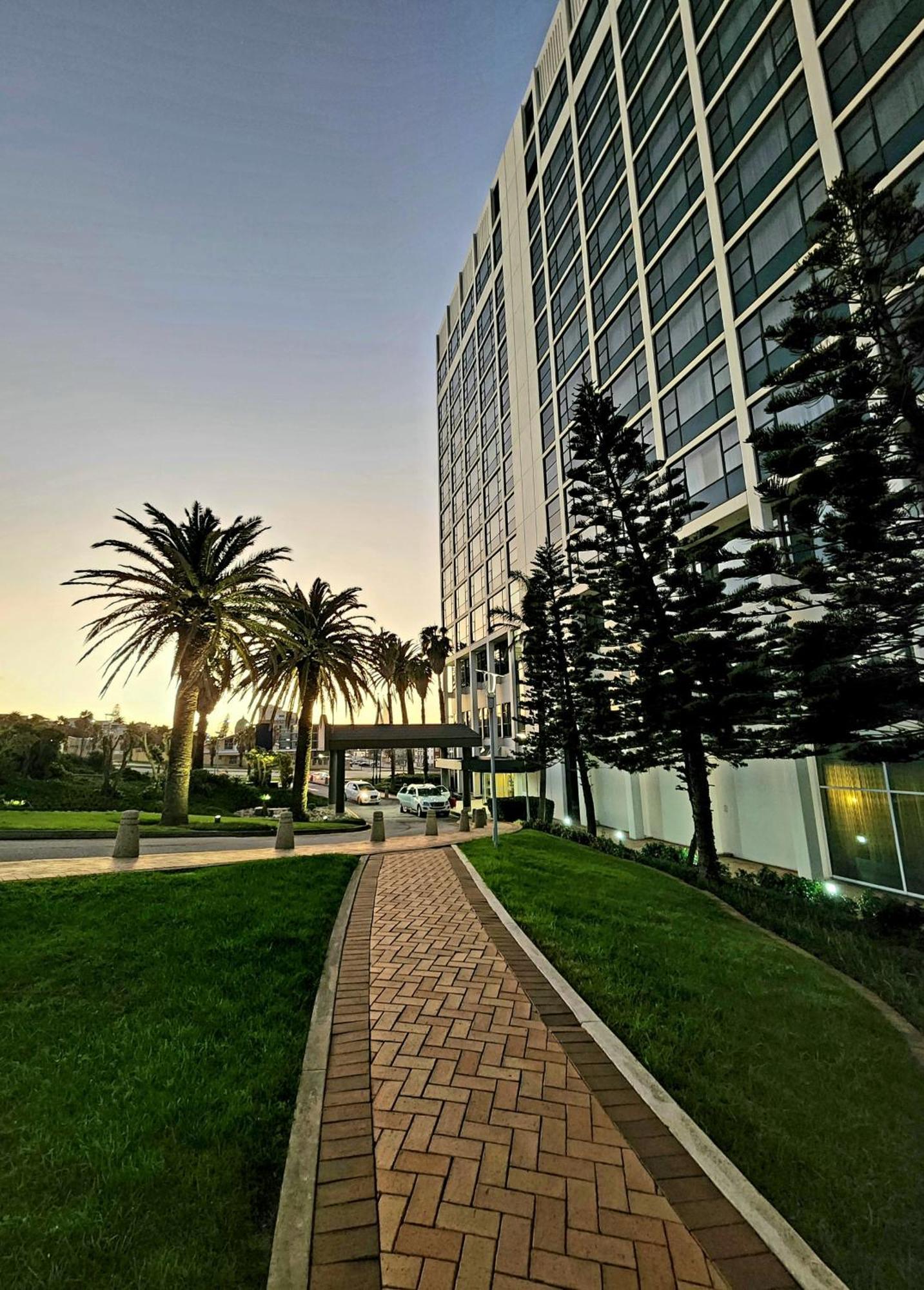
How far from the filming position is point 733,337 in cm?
1888

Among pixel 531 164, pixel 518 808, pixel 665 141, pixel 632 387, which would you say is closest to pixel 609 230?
pixel 665 141

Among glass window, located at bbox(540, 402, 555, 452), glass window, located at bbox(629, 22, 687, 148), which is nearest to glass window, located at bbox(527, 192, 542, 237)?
glass window, located at bbox(629, 22, 687, 148)

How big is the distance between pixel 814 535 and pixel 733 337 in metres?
12.2

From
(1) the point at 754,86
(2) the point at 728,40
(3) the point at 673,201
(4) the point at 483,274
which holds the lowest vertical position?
(1) the point at 754,86

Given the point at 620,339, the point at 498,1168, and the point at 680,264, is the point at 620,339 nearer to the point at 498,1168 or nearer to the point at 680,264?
the point at 680,264

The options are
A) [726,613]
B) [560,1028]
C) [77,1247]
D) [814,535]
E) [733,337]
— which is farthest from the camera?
[733,337]

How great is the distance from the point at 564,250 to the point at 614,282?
834cm

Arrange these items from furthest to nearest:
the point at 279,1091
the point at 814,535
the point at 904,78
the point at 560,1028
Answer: the point at 904,78 → the point at 814,535 → the point at 560,1028 → the point at 279,1091

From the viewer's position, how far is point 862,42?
48.8ft

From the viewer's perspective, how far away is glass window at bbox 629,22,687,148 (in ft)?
73.9

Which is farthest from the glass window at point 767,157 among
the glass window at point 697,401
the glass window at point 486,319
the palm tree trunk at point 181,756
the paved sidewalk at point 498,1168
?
the glass window at point 486,319

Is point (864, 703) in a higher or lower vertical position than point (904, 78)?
lower

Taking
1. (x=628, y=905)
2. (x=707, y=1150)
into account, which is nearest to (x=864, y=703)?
(x=628, y=905)

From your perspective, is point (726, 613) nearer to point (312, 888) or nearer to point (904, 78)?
point (312, 888)
